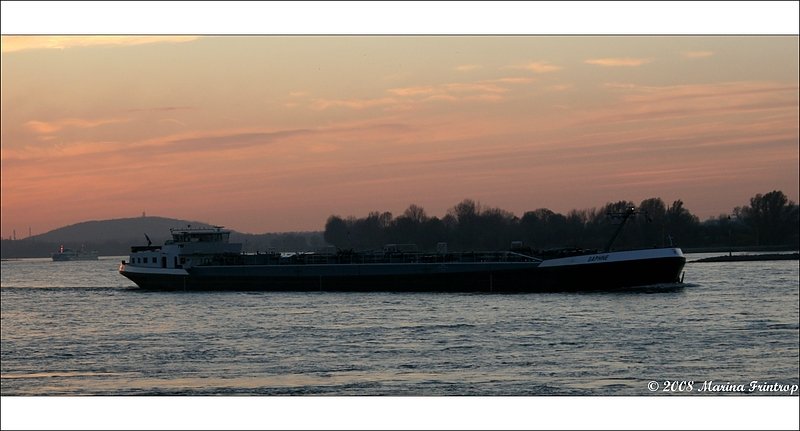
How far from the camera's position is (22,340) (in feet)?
142

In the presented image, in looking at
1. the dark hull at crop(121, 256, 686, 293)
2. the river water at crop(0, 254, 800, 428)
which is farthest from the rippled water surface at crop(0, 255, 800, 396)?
the dark hull at crop(121, 256, 686, 293)

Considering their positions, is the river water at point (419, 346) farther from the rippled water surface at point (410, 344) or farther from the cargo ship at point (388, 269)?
the cargo ship at point (388, 269)

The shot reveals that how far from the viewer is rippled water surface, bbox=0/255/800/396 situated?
28.4m

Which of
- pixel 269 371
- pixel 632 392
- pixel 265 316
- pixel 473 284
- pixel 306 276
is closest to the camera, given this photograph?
pixel 632 392

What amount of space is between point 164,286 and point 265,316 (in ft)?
92.5

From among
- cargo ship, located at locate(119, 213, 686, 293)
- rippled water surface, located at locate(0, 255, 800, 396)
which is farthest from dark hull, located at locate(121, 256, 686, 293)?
rippled water surface, located at locate(0, 255, 800, 396)

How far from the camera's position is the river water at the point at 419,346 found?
92.0 feet

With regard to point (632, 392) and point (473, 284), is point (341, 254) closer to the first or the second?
point (473, 284)

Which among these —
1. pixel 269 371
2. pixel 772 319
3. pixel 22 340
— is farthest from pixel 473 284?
pixel 269 371

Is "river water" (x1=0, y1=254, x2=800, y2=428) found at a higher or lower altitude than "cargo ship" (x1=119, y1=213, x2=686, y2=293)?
lower

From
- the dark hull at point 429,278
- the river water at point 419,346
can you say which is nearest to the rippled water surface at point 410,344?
the river water at point 419,346

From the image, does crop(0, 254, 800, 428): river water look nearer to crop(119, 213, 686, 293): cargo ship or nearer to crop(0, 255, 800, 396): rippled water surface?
crop(0, 255, 800, 396): rippled water surface

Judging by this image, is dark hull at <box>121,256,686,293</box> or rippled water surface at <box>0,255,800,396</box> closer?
rippled water surface at <box>0,255,800,396</box>

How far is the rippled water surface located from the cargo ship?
1973 mm
